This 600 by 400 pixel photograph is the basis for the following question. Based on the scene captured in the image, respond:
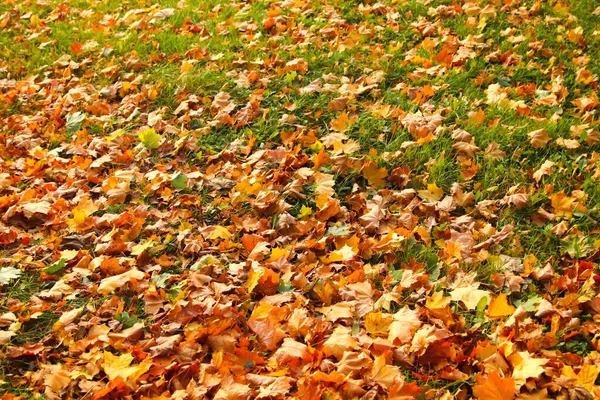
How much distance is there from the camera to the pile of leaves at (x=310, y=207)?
2270 mm

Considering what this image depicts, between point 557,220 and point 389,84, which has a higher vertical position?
point 389,84

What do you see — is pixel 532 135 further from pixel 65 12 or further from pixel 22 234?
pixel 65 12

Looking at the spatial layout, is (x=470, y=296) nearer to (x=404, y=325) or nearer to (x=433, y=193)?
(x=404, y=325)

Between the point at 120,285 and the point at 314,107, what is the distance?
1.99 meters

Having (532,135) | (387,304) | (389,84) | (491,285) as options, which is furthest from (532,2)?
(387,304)

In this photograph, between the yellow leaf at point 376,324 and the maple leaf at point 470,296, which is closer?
the yellow leaf at point 376,324

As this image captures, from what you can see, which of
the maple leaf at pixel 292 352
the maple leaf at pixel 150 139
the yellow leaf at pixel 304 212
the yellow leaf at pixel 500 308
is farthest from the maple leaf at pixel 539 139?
the maple leaf at pixel 150 139

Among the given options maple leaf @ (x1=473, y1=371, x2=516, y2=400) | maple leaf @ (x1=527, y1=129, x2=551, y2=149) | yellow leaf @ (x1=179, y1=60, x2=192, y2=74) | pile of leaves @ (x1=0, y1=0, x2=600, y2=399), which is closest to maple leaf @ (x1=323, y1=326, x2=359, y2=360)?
pile of leaves @ (x1=0, y1=0, x2=600, y2=399)

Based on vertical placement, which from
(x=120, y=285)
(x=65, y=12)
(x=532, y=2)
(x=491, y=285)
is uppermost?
(x=65, y=12)

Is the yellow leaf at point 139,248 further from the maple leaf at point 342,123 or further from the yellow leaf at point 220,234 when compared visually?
the maple leaf at point 342,123

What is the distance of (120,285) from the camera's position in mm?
2717

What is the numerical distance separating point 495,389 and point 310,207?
1521 mm

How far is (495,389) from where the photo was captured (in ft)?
6.64

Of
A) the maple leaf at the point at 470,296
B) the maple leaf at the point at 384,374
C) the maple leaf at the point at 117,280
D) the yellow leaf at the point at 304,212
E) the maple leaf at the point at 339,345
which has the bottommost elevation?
the maple leaf at the point at 470,296
